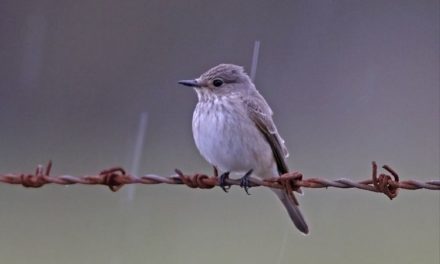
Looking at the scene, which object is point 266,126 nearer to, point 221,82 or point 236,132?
point 236,132

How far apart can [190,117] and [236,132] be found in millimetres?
5999

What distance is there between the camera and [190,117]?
1127 centimetres

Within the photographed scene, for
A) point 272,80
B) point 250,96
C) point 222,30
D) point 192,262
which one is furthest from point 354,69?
point 250,96

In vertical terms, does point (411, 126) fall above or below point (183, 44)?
below

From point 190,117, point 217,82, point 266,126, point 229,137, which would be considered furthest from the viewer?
point 190,117

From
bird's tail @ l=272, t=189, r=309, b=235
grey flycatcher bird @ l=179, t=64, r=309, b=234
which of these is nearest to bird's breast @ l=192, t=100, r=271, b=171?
grey flycatcher bird @ l=179, t=64, r=309, b=234

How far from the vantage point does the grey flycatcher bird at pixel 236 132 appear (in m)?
5.27

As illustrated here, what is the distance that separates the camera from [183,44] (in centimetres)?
1341

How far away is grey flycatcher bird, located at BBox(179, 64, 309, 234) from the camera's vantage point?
5.27 meters

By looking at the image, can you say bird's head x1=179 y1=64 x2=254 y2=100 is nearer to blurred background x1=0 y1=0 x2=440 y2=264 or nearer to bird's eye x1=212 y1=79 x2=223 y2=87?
bird's eye x1=212 y1=79 x2=223 y2=87

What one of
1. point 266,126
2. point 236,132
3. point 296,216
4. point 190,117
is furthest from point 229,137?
point 190,117

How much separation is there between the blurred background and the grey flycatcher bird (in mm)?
3004

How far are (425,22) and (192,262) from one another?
6.28 metres

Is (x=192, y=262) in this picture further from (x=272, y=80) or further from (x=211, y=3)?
(x=211, y=3)
